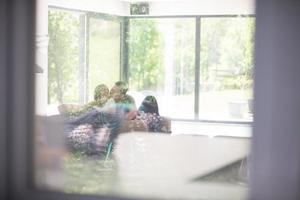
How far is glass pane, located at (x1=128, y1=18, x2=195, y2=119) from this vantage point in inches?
89.4

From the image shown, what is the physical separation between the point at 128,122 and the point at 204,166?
52 cm

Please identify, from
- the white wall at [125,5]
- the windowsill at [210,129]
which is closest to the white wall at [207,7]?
the white wall at [125,5]

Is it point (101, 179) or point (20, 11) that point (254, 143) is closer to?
point (101, 179)

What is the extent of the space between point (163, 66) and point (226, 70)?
95cm

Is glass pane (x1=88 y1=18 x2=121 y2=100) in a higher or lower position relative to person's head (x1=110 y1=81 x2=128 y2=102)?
higher

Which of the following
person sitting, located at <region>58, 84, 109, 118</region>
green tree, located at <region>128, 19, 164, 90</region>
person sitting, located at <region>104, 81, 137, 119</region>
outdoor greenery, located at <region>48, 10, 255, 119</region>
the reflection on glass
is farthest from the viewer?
green tree, located at <region>128, 19, 164, 90</region>

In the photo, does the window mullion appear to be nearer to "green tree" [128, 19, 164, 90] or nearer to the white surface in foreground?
"green tree" [128, 19, 164, 90]

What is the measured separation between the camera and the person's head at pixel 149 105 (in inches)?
87.0

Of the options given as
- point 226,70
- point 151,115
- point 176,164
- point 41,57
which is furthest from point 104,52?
point 176,164

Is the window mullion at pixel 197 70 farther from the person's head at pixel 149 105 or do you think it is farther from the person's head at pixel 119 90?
the person's head at pixel 119 90

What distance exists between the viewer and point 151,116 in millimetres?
2027

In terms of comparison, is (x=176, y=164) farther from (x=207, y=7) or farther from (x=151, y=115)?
(x=207, y=7)

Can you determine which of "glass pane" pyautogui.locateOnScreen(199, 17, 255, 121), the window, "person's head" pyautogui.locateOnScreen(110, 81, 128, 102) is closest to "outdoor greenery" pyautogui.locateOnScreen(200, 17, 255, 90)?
"glass pane" pyautogui.locateOnScreen(199, 17, 255, 121)

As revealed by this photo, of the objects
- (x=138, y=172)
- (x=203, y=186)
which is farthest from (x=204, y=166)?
(x=138, y=172)
